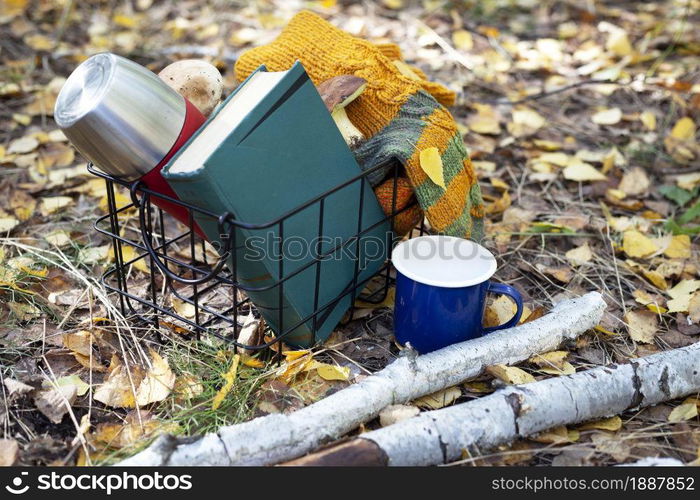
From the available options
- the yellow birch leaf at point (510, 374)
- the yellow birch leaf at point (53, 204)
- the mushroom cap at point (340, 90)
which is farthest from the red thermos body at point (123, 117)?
the yellow birch leaf at point (53, 204)

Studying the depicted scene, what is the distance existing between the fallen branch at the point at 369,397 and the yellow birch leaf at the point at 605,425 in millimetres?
157

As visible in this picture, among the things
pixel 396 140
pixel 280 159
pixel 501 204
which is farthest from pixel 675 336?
pixel 280 159

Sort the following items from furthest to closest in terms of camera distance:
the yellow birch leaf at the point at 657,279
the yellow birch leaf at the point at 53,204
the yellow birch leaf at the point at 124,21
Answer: the yellow birch leaf at the point at 124,21 < the yellow birch leaf at the point at 53,204 < the yellow birch leaf at the point at 657,279

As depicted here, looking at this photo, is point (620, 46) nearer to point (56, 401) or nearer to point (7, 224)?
point (7, 224)

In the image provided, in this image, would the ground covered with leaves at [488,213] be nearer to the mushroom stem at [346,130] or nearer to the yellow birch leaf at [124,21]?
the yellow birch leaf at [124,21]

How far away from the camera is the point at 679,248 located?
156 cm

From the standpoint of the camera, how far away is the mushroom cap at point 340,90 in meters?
1.17

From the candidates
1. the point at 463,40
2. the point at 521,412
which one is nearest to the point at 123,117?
the point at 521,412

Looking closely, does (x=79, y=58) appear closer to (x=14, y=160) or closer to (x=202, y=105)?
(x=14, y=160)

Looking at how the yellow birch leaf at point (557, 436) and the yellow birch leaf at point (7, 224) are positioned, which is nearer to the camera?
the yellow birch leaf at point (557, 436)

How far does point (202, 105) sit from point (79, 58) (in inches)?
60.2

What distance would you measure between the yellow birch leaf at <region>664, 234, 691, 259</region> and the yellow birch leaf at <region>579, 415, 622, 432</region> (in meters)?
0.60

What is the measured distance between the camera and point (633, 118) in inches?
84.4

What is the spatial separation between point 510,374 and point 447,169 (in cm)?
38
